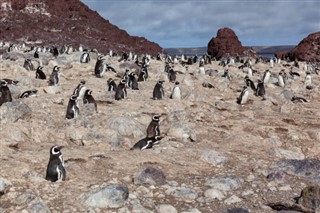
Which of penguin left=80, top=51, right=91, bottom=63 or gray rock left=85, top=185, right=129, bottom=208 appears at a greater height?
penguin left=80, top=51, right=91, bottom=63

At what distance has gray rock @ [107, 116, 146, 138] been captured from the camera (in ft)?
38.8

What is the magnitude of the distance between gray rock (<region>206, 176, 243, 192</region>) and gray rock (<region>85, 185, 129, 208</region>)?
5.91ft

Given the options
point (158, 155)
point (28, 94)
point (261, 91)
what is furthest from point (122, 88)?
point (261, 91)

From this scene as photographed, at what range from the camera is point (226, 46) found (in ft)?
174

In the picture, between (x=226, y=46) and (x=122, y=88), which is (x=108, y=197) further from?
(x=226, y=46)

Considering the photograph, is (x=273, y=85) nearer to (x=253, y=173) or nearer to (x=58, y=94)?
(x=58, y=94)

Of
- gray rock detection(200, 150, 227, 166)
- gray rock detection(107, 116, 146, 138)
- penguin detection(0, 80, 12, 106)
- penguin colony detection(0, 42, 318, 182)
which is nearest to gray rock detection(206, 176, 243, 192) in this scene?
gray rock detection(200, 150, 227, 166)

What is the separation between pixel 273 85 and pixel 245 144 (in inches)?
513

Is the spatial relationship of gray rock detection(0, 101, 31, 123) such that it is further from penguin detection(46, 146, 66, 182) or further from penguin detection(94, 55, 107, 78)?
penguin detection(94, 55, 107, 78)

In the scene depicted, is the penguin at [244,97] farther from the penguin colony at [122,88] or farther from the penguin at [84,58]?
the penguin at [84,58]

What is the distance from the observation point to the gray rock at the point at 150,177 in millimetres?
8203

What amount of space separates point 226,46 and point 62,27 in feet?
74.5

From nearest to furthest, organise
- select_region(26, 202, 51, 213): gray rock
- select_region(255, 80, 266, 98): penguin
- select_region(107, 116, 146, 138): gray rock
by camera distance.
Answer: select_region(26, 202, 51, 213): gray rock, select_region(107, 116, 146, 138): gray rock, select_region(255, 80, 266, 98): penguin

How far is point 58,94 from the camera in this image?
1576 centimetres
